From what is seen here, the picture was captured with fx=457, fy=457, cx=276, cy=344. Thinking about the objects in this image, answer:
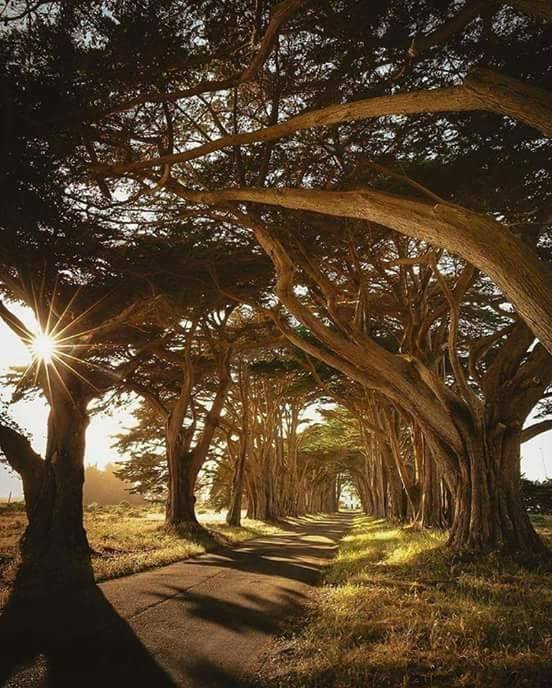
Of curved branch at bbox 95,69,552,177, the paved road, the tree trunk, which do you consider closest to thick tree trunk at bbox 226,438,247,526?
the tree trunk

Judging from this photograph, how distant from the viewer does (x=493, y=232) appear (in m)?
3.67

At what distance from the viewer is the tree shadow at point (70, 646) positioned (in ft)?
10.7

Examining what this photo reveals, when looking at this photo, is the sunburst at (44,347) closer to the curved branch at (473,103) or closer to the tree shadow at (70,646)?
the tree shadow at (70,646)

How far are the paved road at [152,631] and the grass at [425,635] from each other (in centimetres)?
44

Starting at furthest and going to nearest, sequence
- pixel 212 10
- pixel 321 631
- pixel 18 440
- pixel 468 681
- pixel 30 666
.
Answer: pixel 18 440
pixel 212 10
pixel 321 631
pixel 30 666
pixel 468 681

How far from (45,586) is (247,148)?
726 centimetres

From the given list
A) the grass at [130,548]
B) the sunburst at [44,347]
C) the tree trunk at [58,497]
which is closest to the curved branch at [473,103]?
the grass at [130,548]

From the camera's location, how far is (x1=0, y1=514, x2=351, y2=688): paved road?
3.34 meters

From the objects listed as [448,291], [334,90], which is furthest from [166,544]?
[334,90]

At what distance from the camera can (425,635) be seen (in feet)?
12.5

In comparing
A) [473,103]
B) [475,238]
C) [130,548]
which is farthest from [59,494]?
[473,103]

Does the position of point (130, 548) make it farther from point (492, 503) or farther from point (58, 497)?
point (492, 503)

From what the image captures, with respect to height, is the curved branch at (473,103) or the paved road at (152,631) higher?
the curved branch at (473,103)

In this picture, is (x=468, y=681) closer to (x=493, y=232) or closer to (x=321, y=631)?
(x=321, y=631)
